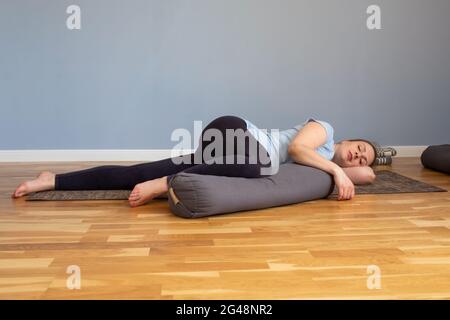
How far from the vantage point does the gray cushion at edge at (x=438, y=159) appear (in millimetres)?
3184

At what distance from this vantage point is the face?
2627mm

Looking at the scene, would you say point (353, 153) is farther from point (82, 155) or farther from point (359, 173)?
point (82, 155)

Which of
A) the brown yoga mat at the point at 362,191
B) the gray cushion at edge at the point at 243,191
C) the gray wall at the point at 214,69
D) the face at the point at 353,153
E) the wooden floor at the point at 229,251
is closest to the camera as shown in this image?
the wooden floor at the point at 229,251

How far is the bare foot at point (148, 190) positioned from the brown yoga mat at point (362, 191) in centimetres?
22

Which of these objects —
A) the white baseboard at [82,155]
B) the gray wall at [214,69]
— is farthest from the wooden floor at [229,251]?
the gray wall at [214,69]

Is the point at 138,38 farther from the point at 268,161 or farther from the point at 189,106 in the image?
the point at 268,161

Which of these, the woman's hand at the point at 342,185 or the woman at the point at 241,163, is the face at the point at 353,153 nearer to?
the woman at the point at 241,163

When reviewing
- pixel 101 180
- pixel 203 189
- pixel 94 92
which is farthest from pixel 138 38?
pixel 203 189

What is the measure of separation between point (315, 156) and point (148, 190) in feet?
2.69

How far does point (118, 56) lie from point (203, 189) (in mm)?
2347

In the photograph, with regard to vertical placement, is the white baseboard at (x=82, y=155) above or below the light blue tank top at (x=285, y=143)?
below

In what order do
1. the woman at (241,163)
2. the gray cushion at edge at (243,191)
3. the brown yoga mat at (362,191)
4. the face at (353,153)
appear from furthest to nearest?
the face at (353,153) → the brown yoga mat at (362,191) → the woman at (241,163) → the gray cushion at edge at (243,191)

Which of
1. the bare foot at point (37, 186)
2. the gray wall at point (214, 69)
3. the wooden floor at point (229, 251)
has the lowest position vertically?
the wooden floor at point (229, 251)
